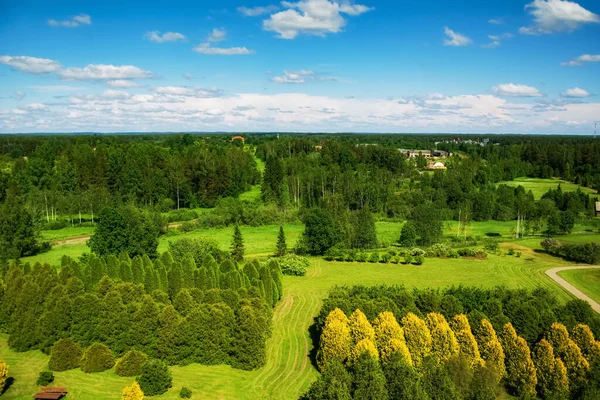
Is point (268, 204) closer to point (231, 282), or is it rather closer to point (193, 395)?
point (231, 282)

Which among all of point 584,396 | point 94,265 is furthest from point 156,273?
point 584,396

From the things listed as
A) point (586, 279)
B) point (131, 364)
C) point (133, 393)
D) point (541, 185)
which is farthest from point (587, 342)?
point (541, 185)

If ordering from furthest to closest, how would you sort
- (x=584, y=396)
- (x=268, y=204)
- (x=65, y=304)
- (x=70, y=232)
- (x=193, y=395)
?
(x=268, y=204)
(x=70, y=232)
(x=65, y=304)
(x=193, y=395)
(x=584, y=396)

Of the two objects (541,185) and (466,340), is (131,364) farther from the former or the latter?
(541,185)

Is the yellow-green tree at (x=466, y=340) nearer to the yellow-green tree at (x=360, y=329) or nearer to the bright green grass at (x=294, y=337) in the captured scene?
the yellow-green tree at (x=360, y=329)

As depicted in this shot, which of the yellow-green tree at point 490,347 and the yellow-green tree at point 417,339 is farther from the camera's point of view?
the yellow-green tree at point 417,339

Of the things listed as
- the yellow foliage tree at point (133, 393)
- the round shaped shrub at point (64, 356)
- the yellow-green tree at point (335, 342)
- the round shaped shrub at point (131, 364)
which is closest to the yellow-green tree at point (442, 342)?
the yellow-green tree at point (335, 342)
